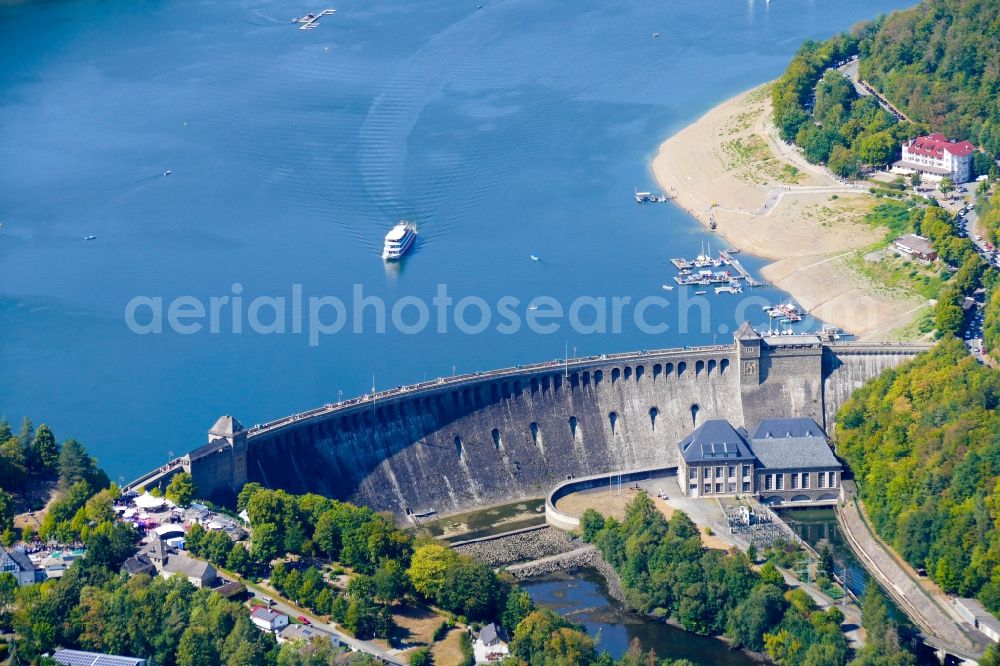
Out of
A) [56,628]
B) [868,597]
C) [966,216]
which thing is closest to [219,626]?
[56,628]

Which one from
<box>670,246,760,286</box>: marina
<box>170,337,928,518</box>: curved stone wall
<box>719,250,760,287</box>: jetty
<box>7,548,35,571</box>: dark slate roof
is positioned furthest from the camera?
<box>719,250,760,287</box>: jetty

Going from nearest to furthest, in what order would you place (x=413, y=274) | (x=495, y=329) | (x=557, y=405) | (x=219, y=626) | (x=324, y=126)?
(x=219, y=626) < (x=557, y=405) < (x=495, y=329) < (x=413, y=274) < (x=324, y=126)

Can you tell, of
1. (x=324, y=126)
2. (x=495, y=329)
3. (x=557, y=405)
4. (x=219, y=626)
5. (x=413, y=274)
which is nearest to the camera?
(x=219, y=626)

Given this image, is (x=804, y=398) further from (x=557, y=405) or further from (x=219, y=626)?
(x=219, y=626)

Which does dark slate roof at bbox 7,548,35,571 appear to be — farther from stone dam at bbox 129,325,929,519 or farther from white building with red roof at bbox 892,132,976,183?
white building with red roof at bbox 892,132,976,183

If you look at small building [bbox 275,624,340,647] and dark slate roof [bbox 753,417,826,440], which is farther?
dark slate roof [bbox 753,417,826,440]

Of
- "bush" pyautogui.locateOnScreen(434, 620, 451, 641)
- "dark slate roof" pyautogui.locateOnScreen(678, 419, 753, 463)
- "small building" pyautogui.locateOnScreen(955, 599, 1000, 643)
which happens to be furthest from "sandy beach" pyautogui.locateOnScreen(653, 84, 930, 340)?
"bush" pyautogui.locateOnScreen(434, 620, 451, 641)

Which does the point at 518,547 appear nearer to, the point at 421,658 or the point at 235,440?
the point at 235,440

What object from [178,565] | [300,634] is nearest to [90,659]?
[178,565]
